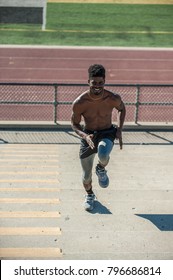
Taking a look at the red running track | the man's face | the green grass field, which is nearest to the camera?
the man's face

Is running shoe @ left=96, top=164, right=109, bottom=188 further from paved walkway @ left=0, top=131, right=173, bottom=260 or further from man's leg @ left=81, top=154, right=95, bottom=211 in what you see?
paved walkway @ left=0, top=131, right=173, bottom=260

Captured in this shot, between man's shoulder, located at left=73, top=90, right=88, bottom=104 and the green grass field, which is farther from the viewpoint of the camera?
the green grass field

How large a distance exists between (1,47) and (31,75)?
486 centimetres

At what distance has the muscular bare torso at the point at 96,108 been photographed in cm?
646

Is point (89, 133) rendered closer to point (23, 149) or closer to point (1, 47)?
point (23, 149)

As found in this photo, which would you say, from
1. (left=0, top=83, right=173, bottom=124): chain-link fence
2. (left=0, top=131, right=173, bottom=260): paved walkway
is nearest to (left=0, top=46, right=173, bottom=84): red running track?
(left=0, top=83, right=173, bottom=124): chain-link fence

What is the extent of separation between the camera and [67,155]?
9.57m

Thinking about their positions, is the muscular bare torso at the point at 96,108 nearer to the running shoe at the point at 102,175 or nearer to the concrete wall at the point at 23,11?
the running shoe at the point at 102,175

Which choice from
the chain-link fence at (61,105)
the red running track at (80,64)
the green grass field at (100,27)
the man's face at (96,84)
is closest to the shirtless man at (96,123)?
the man's face at (96,84)

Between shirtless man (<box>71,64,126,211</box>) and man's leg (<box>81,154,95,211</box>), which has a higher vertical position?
shirtless man (<box>71,64,126,211</box>)

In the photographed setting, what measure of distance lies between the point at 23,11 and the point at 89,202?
89.9 feet

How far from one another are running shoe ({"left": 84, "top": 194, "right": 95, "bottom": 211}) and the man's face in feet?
5.12

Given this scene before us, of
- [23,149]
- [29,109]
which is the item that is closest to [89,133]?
[23,149]

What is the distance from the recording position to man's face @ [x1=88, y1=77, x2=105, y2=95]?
19.9 ft
